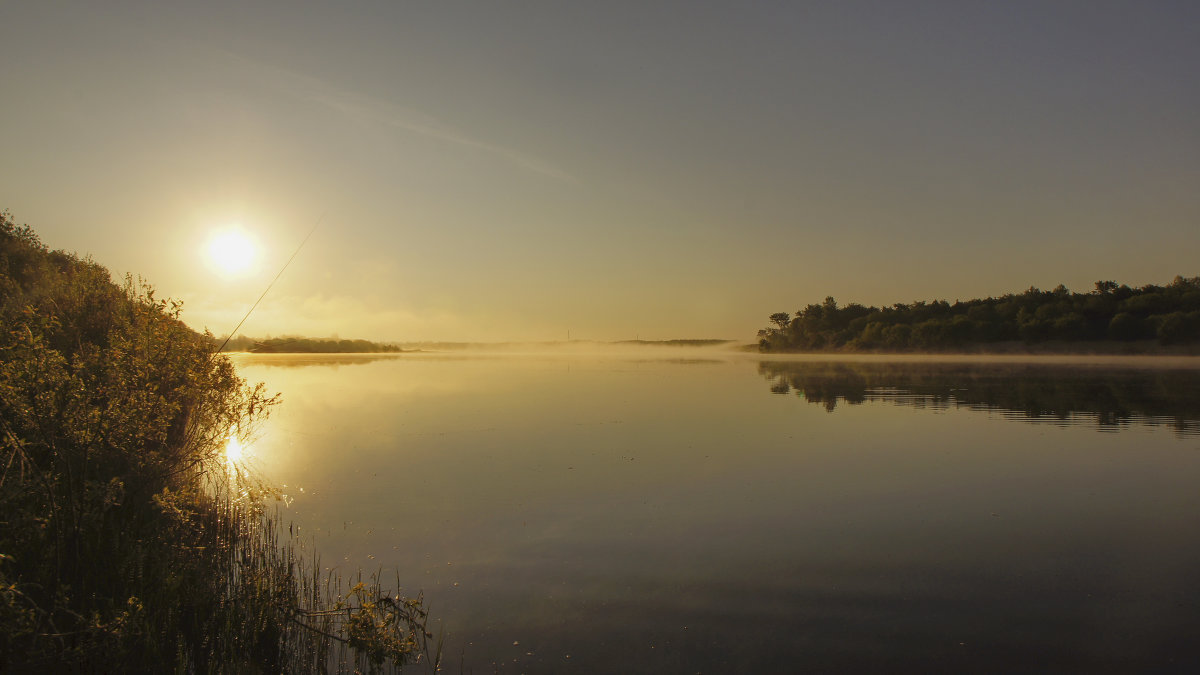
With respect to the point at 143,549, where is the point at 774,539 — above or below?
below

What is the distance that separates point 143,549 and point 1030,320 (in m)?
151

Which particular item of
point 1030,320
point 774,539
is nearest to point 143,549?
point 774,539

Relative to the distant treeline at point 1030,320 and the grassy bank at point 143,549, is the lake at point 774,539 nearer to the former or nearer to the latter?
the grassy bank at point 143,549

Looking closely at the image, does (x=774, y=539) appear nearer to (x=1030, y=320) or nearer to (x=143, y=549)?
(x=143, y=549)

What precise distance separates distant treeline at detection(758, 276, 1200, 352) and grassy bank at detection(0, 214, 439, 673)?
5428 inches

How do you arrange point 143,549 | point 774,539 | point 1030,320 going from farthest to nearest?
point 1030,320, point 774,539, point 143,549

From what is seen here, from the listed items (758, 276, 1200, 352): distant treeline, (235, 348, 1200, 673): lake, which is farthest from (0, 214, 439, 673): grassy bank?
(758, 276, 1200, 352): distant treeline

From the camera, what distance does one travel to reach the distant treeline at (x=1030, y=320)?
11406cm

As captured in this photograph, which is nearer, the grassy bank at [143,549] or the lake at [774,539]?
the grassy bank at [143,549]

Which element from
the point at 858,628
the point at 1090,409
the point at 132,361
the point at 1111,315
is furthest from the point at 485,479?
the point at 1111,315

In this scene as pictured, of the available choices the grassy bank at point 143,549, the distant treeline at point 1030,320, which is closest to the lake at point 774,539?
the grassy bank at point 143,549

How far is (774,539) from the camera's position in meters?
12.2

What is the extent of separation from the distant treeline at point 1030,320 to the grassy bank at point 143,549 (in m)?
138

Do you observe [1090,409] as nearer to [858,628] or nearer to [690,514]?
[690,514]
